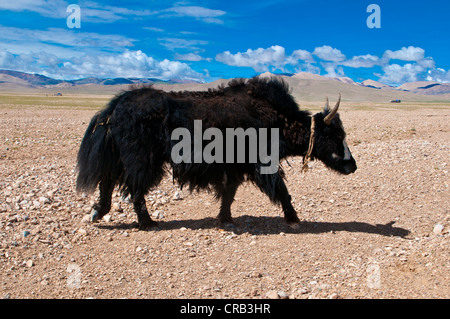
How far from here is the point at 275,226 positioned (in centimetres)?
638

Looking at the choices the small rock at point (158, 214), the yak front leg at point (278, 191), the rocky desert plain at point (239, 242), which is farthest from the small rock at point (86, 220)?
the yak front leg at point (278, 191)

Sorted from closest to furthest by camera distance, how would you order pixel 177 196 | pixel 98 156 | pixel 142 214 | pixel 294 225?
pixel 98 156, pixel 142 214, pixel 294 225, pixel 177 196

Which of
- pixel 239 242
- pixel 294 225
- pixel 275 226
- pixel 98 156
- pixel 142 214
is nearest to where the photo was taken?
pixel 239 242

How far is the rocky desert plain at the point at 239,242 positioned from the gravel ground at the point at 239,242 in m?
0.01

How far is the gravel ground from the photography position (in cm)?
430

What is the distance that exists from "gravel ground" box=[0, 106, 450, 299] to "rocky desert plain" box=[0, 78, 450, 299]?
0.05ft

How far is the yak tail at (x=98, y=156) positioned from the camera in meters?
5.76

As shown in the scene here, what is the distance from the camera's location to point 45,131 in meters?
16.5

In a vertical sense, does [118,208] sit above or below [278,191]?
below

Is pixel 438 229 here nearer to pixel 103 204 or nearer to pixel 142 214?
pixel 142 214

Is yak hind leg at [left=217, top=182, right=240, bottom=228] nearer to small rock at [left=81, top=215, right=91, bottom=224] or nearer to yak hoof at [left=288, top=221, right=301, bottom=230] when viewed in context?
yak hoof at [left=288, top=221, right=301, bottom=230]

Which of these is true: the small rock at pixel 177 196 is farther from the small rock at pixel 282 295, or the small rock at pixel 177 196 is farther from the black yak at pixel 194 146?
the small rock at pixel 282 295

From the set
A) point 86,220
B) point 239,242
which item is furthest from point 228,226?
point 86,220

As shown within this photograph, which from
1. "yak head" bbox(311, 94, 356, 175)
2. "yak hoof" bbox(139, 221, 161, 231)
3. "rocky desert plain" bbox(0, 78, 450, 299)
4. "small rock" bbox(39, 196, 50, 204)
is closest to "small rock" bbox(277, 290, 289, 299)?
"rocky desert plain" bbox(0, 78, 450, 299)
